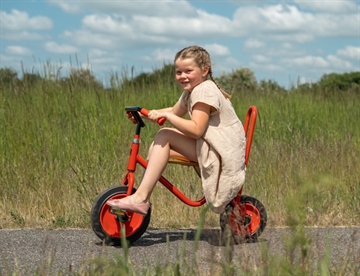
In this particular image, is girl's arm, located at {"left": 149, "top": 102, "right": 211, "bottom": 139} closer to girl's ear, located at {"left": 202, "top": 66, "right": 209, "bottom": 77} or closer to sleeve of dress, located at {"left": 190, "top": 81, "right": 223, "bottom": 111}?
sleeve of dress, located at {"left": 190, "top": 81, "right": 223, "bottom": 111}

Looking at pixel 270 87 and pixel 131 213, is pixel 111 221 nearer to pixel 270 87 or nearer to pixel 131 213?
pixel 131 213

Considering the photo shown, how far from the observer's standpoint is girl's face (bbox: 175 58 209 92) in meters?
4.43

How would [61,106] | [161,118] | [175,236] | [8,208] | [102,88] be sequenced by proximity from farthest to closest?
[102,88] → [61,106] → [8,208] → [175,236] → [161,118]

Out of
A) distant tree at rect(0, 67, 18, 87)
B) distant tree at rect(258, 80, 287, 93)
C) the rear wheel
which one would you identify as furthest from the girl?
distant tree at rect(258, 80, 287, 93)

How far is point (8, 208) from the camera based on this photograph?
5.66m

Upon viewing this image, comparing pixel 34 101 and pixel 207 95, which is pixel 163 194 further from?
pixel 34 101

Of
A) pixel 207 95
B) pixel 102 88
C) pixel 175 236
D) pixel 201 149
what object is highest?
pixel 102 88

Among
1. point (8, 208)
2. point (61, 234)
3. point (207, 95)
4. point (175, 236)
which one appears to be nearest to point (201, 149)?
point (207, 95)

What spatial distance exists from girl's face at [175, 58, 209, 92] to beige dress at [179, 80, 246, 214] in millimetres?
54

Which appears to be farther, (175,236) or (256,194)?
(256,194)

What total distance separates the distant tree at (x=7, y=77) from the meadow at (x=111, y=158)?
5.6 inches

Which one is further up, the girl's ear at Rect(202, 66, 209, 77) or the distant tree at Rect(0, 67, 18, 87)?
the distant tree at Rect(0, 67, 18, 87)

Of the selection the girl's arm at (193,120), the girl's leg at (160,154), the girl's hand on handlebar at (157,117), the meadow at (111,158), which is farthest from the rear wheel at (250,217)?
the girl's hand on handlebar at (157,117)

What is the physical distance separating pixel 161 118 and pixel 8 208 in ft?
6.92
